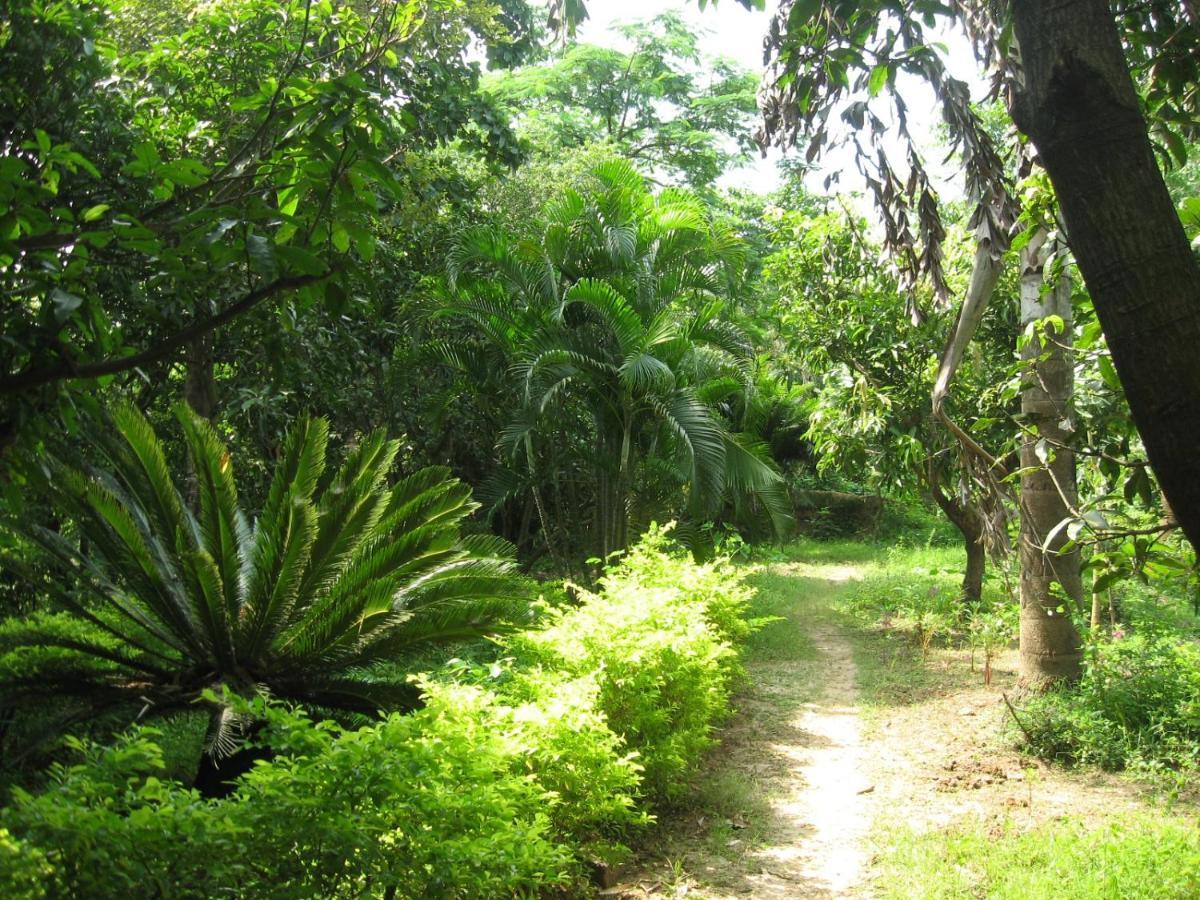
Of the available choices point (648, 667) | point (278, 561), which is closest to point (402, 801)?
point (648, 667)

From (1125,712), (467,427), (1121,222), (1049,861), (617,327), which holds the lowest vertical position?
(1049,861)

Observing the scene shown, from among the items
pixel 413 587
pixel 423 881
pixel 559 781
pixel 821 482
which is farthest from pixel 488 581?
pixel 821 482

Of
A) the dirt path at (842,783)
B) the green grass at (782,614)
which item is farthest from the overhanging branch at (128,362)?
the green grass at (782,614)

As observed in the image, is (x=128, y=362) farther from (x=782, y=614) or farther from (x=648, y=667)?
(x=782, y=614)

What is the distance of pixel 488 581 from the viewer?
6695 mm

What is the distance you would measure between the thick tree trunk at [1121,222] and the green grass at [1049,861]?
10.6ft

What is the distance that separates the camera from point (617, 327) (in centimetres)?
1020

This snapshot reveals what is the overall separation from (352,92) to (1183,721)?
611 cm

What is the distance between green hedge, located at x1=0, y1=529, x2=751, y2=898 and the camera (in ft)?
8.79

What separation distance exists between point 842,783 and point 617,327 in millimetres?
5091

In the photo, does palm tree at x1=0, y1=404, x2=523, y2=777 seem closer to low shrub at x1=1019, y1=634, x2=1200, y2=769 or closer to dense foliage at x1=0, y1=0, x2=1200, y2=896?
dense foliage at x1=0, y1=0, x2=1200, y2=896

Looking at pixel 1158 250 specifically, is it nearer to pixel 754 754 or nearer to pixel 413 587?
pixel 413 587

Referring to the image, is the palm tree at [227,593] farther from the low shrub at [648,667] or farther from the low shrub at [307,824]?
the low shrub at [307,824]

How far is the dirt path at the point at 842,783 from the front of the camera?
16.8 ft
